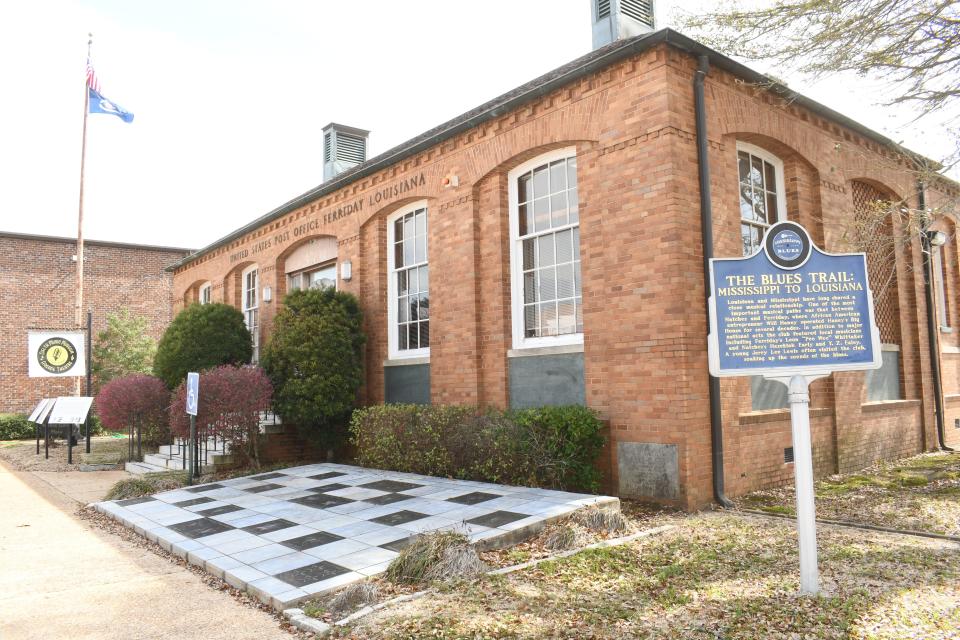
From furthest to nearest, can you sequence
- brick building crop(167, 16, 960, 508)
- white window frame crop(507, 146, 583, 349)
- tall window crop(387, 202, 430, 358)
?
tall window crop(387, 202, 430, 358) → white window frame crop(507, 146, 583, 349) → brick building crop(167, 16, 960, 508)

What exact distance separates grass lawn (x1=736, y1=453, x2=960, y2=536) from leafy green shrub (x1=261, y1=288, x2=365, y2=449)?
22.4 ft

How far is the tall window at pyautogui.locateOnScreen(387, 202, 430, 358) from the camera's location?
11938 mm

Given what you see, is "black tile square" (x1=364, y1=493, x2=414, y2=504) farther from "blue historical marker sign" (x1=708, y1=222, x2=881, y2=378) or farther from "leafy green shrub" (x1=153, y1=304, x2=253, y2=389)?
"leafy green shrub" (x1=153, y1=304, x2=253, y2=389)

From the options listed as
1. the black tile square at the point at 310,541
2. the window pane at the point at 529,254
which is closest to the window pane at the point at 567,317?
the window pane at the point at 529,254

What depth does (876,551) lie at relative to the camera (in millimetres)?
5594

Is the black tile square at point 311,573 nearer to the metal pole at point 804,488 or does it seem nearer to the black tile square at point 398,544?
the black tile square at point 398,544

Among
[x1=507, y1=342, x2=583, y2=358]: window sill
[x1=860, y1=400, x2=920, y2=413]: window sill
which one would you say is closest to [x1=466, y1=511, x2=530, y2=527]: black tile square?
[x1=507, y1=342, x2=583, y2=358]: window sill

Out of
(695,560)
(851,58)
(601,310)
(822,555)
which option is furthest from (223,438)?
(851,58)

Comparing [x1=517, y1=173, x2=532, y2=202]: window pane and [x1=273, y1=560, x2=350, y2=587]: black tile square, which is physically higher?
[x1=517, y1=173, x2=532, y2=202]: window pane

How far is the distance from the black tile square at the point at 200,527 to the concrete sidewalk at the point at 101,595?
17.1 inches

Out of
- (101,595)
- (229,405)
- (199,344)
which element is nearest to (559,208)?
(229,405)

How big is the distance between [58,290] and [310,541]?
78.4 ft

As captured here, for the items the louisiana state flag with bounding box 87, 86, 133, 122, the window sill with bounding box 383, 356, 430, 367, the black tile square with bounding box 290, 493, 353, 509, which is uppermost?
the louisiana state flag with bounding box 87, 86, 133, 122

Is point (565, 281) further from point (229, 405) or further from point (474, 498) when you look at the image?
point (229, 405)
